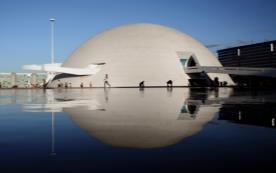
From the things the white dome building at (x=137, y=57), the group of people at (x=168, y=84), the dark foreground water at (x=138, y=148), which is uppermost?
the white dome building at (x=137, y=57)

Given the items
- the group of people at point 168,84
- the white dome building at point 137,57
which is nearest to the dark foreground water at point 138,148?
the group of people at point 168,84

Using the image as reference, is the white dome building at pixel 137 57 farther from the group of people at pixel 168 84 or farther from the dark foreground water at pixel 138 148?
the dark foreground water at pixel 138 148

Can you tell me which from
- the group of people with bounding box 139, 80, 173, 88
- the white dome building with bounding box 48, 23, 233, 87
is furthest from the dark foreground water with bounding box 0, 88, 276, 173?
the white dome building with bounding box 48, 23, 233, 87

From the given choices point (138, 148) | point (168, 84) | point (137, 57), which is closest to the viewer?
point (138, 148)

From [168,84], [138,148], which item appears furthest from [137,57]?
[138,148]

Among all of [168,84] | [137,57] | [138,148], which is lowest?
[138,148]

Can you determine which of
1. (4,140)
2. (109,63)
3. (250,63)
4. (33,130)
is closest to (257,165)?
(4,140)

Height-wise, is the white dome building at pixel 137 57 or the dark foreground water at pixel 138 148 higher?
the white dome building at pixel 137 57

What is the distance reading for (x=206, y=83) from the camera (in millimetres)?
56406

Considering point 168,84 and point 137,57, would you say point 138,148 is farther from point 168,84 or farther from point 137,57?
point 137,57

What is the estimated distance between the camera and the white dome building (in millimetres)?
55375

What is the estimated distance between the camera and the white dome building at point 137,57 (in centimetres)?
5538

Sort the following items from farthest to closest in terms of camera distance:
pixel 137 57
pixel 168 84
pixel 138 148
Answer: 1. pixel 137 57
2. pixel 168 84
3. pixel 138 148

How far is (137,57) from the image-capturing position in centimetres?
5681
